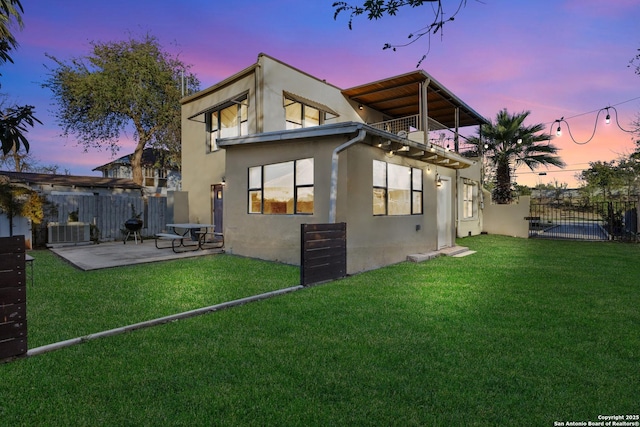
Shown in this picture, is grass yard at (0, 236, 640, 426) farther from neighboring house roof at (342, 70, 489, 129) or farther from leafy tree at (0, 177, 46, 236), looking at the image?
neighboring house roof at (342, 70, 489, 129)

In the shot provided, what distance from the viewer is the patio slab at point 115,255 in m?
7.54

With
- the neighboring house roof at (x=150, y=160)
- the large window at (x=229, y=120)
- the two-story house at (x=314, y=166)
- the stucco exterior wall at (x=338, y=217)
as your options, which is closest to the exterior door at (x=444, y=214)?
the two-story house at (x=314, y=166)

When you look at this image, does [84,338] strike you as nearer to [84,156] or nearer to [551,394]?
[551,394]

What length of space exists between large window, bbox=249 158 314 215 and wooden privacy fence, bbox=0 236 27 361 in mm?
5377

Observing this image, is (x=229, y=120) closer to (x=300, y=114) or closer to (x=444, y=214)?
(x=300, y=114)

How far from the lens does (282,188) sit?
8281 millimetres

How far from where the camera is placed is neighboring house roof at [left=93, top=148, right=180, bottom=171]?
77.7 ft

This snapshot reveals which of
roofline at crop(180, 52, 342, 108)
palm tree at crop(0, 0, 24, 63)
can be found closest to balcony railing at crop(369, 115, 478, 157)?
roofline at crop(180, 52, 342, 108)

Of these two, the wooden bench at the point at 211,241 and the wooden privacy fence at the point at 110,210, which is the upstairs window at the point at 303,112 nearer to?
the wooden bench at the point at 211,241

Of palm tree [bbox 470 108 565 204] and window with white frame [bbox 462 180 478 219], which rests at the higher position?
palm tree [bbox 470 108 565 204]

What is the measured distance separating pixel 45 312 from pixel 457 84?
1319 centimetres

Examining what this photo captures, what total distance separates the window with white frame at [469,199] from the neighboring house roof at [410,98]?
9.40 feet

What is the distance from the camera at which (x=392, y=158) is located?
8.55 meters

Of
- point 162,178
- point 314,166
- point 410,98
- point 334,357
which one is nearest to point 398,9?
point 334,357
